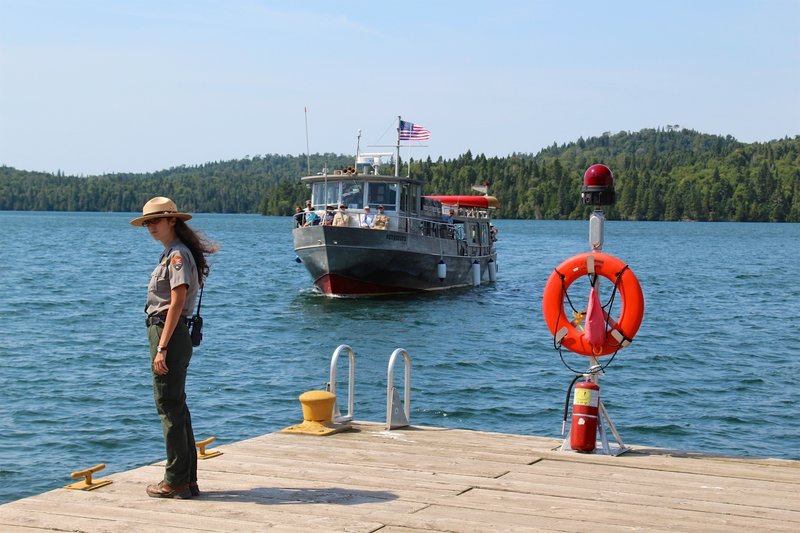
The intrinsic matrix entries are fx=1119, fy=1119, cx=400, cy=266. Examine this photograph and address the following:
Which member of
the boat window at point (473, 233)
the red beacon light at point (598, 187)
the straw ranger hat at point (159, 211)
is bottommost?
the boat window at point (473, 233)

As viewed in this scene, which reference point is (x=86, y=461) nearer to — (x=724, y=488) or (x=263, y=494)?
(x=263, y=494)

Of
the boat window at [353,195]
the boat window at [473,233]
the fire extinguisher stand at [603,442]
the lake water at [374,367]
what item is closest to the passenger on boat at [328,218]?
the boat window at [353,195]

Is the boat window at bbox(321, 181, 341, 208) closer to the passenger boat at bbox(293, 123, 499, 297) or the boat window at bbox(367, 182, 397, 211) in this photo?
the passenger boat at bbox(293, 123, 499, 297)

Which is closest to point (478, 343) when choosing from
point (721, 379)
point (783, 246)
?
point (721, 379)

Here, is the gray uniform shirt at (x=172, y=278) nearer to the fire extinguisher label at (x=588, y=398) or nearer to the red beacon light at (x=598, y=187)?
the fire extinguisher label at (x=588, y=398)

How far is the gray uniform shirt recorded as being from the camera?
22.3ft

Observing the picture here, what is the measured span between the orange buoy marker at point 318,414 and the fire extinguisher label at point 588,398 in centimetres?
202

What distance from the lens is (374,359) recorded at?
24078 mm

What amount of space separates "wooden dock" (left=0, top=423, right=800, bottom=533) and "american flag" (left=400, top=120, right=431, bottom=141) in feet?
109

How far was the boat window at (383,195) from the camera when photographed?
3581 centimetres

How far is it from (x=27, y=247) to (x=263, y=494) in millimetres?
82349

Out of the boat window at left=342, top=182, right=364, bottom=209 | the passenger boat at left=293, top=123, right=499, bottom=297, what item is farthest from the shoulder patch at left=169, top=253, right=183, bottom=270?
the boat window at left=342, top=182, right=364, bottom=209

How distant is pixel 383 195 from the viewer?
35.9 m

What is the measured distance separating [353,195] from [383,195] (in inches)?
37.9
